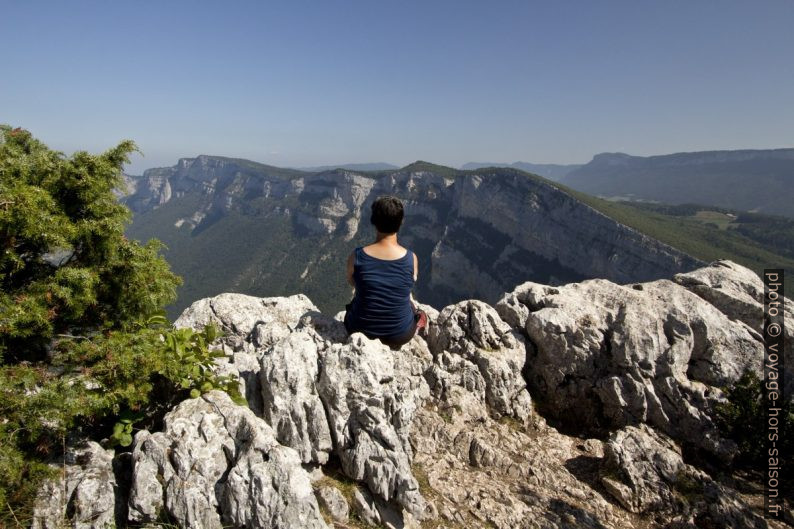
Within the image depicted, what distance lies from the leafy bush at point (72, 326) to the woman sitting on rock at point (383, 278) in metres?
2.95

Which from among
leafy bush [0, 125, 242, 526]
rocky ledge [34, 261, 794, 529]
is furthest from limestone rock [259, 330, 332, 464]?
leafy bush [0, 125, 242, 526]

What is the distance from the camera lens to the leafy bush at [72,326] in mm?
4773

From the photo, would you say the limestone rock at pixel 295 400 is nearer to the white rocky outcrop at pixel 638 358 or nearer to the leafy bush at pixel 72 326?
the leafy bush at pixel 72 326

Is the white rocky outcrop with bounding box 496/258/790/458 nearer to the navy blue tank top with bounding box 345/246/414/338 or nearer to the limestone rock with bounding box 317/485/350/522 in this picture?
the navy blue tank top with bounding box 345/246/414/338

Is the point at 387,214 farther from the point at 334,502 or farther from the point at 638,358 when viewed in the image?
the point at 638,358

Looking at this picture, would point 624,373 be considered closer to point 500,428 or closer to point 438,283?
point 500,428

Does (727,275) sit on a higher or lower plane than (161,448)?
higher

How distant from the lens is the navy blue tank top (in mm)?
7930

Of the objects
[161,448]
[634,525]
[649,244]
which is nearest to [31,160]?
[161,448]

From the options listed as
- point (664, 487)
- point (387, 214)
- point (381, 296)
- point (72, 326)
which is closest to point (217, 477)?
point (72, 326)

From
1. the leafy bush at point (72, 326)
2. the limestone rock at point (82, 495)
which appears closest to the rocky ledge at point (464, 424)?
the limestone rock at point (82, 495)

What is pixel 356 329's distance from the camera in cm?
862

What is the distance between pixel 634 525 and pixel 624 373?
4.64 m

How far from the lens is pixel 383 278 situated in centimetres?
795
